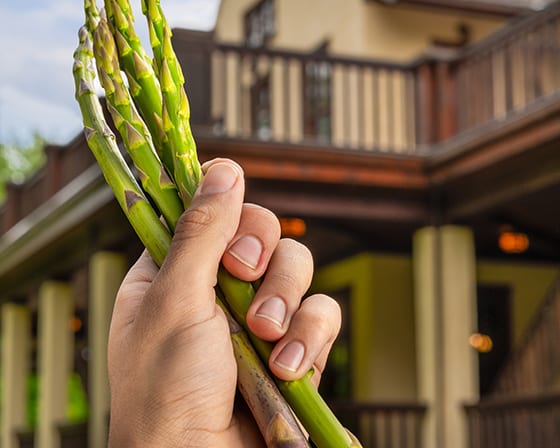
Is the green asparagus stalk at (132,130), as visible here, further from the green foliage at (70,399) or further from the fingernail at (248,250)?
the green foliage at (70,399)

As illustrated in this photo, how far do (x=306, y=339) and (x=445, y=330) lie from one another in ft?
35.7

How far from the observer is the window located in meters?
19.7

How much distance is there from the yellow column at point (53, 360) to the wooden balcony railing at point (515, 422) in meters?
6.25

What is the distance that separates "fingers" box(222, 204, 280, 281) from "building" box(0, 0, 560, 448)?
8802mm

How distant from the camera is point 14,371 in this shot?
18.4 meters

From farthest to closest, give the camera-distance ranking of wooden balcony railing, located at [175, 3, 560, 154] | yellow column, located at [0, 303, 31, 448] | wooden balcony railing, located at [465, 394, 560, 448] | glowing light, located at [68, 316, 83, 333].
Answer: glowing light, located at [68, 316, 83, 333], yellow column, located at [0, 303, 31, 448], wooden balcony railing, located at [175, 3, 560, 154], wooden balcony railing, located at [465, 394, 560, 448]

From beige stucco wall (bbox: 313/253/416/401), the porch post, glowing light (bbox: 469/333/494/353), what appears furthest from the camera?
glowing light (bbox: 469/333/494/353)

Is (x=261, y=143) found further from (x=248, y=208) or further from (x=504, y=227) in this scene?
(x=248, y=208)

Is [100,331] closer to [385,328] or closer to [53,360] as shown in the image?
[53,360]

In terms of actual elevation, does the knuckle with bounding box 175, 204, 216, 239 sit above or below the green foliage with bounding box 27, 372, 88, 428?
above

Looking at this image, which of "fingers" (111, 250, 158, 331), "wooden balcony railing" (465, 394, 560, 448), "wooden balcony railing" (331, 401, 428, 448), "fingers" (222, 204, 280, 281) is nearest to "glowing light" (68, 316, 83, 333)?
"wooden balcony railing" (331, 401, 428, 448)

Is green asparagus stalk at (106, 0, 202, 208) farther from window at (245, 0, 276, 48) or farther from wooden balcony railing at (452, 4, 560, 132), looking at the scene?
window at (245, 0, 276, 48)

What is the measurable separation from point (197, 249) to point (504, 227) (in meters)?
11.7

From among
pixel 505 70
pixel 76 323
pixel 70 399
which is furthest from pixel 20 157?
pixel 505 70
